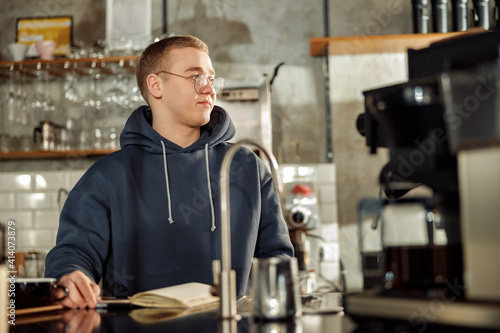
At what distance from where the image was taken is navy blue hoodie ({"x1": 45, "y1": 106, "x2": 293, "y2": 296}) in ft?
6.18

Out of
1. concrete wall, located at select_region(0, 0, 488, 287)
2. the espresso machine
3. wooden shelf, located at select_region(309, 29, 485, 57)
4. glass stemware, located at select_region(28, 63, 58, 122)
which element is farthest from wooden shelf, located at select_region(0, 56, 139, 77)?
the espresso machine

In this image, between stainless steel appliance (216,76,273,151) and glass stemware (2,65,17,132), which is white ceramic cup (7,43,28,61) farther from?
stainless steel appliance (216,76,273,151)

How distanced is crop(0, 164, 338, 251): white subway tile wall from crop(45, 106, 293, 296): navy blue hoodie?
2.33m

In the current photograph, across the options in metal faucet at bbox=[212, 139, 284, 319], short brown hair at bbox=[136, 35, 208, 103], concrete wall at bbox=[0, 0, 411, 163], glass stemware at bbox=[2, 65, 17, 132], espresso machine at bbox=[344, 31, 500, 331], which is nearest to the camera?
espresso machine at bbox=[344, 31, 500, 331]

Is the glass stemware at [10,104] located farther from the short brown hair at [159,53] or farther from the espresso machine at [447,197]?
the espresso machine at [447,197]

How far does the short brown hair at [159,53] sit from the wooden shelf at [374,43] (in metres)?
1.91

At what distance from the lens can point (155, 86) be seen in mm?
2164

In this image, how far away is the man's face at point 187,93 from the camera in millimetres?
2018

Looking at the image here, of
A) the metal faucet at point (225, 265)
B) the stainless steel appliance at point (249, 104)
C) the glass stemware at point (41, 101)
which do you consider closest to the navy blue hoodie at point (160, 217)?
the metal faucet at point (225, 265)

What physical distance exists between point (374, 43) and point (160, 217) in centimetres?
253

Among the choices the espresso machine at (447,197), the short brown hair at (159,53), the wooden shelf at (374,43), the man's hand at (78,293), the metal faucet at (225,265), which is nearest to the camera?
the espresso machine at (447,197)

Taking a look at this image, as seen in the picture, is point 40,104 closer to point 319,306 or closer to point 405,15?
point 405,15

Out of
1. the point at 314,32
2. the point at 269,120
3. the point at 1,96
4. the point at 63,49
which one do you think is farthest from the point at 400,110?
the point at 1,96

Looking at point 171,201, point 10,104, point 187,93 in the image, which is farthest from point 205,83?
point 10,104
